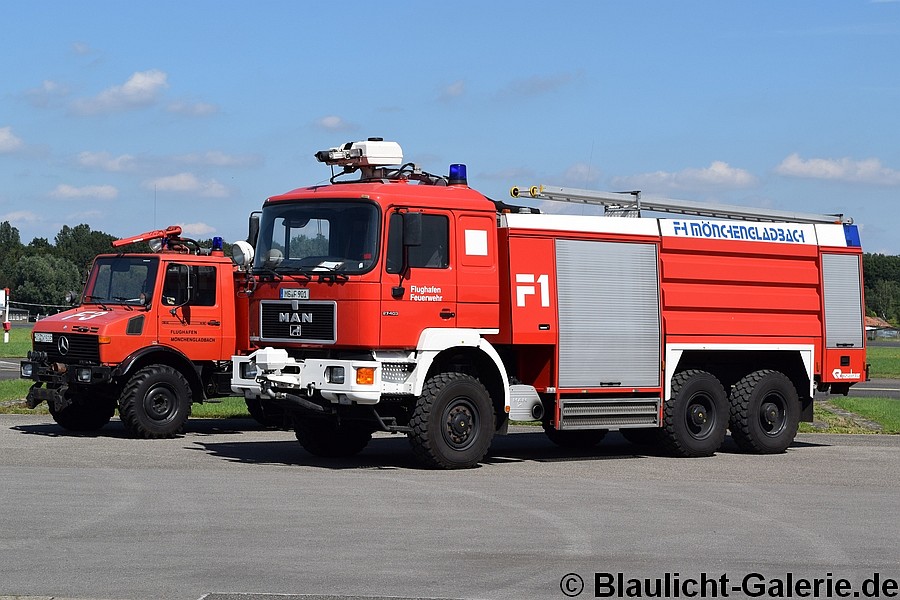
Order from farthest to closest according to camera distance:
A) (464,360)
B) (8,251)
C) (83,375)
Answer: (8,251)
(83,375)
(464,360)

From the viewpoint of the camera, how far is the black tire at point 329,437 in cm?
→ 1633

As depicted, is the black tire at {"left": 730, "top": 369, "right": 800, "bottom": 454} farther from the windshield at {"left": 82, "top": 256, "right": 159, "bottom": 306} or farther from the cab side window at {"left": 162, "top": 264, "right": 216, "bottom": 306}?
the windshield at {"left": 82, "top": 256, "right": 159, "bottom": 306}

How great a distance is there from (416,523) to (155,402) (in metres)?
8.66

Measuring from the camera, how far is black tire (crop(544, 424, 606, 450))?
18609 mm

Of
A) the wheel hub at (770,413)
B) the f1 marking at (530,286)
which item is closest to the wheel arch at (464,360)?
the f1 marking at (530,286)

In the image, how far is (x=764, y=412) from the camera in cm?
1800

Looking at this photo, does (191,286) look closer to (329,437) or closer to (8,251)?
(329,437)

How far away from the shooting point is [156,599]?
7.75m

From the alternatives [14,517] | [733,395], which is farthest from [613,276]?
[14,517]

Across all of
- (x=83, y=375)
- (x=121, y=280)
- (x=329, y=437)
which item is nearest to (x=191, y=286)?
(x=121, y=280)

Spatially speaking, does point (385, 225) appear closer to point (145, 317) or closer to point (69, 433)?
point (145, 317)

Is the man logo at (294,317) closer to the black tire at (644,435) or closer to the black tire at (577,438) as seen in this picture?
the black tire at (644,435)

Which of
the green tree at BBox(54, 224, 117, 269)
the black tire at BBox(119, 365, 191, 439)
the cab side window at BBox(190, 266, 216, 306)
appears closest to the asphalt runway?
the black tire at BBox(119, 365, 191, 439)

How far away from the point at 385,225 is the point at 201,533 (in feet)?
17.4
